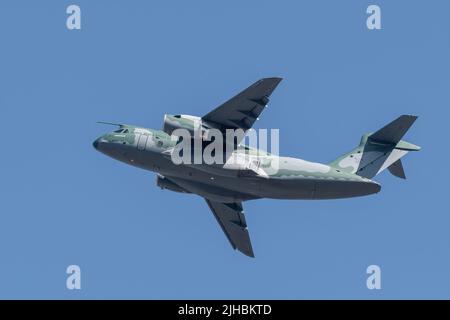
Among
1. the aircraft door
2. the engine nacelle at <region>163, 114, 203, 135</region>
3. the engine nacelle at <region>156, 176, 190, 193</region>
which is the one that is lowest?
the engine nacelle at <region>156, 176, 190, 193</region>

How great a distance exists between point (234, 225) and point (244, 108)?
6525 mm

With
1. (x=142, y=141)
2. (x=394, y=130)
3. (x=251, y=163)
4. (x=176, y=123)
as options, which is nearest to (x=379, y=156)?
(x=394, y=130)

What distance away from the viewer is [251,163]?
33094 mm

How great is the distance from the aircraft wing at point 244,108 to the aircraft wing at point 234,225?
5016mm

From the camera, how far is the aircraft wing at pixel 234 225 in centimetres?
3706

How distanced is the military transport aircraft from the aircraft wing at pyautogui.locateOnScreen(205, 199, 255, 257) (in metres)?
1.95

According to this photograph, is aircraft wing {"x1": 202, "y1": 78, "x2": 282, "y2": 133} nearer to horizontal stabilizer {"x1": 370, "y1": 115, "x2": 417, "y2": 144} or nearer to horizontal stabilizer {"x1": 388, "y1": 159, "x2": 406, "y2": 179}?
horizontal stabilizer {"x1": 370, "y1": 115, "x2": 417, "y2": 144}

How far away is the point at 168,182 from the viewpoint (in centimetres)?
3525

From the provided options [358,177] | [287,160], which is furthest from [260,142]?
[358,177]

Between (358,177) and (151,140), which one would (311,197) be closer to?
(358,177)

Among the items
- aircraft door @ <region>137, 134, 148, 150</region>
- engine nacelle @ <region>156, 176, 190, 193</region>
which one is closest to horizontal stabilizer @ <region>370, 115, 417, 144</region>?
engine nacelle @ <region>156, 176, 190, 193</region>

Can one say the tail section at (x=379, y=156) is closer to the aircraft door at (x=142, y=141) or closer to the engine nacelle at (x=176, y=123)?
the engine nacelle at (x=176, y=123)

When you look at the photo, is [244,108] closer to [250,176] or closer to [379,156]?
[250,176]

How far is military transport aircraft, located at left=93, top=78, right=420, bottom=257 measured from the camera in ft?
107
